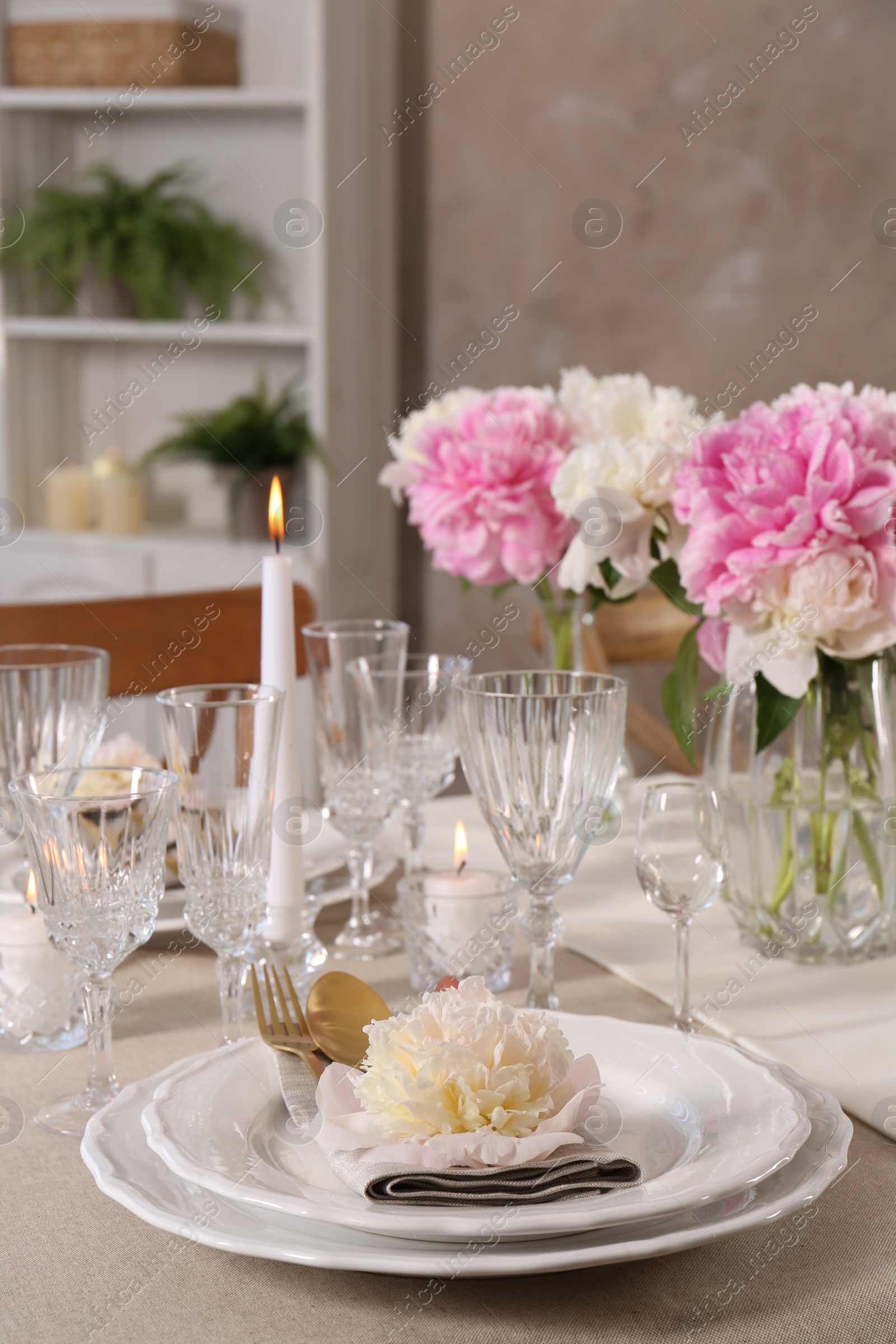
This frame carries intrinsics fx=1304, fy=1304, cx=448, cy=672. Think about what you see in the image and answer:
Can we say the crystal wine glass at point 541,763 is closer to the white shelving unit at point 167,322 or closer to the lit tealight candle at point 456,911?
the lit tealight candle at point 456,911

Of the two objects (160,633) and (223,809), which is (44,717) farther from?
(160,633)

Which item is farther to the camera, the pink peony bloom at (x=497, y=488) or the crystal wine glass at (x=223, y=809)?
the pink peony bloom at (x=497, y=488)

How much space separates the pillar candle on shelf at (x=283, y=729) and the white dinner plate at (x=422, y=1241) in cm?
25

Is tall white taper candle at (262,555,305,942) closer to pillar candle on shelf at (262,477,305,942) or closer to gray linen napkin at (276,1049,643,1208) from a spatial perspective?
pillar candle on shelf at (262,477,305,942)

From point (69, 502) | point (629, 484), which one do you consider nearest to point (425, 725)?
point (629, 484)

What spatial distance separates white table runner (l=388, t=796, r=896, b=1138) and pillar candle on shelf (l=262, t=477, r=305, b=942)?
24 cm

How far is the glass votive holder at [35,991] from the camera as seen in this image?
31.0 inches

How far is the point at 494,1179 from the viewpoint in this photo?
54 cm

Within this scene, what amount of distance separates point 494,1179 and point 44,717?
53cm

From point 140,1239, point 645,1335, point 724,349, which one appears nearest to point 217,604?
point 140,1239

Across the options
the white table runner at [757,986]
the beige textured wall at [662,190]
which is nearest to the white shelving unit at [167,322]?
the beige textured wall at [662,190]

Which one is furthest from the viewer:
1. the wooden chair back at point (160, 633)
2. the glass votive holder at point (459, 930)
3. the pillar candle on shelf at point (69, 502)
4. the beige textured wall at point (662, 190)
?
the pillar candle on shelf at point (69, 502)

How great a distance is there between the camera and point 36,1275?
1.80ft

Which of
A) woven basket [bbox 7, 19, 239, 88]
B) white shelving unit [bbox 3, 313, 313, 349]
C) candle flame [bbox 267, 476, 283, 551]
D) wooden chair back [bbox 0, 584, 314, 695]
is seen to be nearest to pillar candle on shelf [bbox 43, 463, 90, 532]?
white shelving unit [bbox 3, 313, 313, 349]
